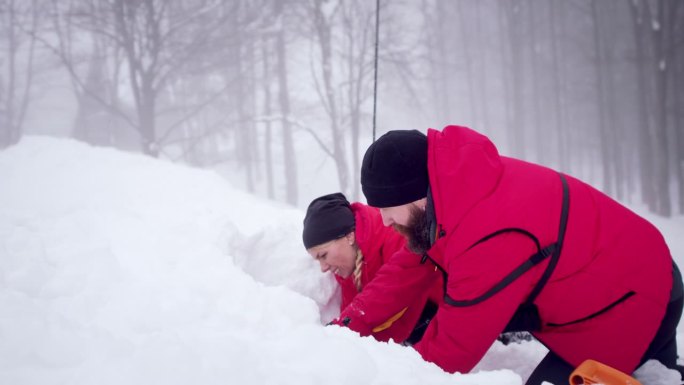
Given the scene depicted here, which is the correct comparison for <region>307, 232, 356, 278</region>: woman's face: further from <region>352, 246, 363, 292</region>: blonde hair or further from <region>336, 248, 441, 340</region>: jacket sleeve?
<region>336, 248, 441, 340</region>: jacket sleeve

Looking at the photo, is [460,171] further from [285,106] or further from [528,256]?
[285,106]

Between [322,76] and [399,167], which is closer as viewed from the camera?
[399,167]

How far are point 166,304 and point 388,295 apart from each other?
1270 mm

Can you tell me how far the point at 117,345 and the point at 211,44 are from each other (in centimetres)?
886

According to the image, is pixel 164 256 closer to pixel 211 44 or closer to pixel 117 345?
pixel 117 345

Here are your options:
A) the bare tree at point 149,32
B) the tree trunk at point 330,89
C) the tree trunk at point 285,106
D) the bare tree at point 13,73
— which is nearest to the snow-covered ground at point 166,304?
the bare tree at point 149,32

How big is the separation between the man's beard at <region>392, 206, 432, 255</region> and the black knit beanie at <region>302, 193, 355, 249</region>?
69 cm

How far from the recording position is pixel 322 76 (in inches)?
451

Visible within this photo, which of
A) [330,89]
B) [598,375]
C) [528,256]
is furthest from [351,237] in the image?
[330,89]

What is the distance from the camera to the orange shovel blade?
4.58ft

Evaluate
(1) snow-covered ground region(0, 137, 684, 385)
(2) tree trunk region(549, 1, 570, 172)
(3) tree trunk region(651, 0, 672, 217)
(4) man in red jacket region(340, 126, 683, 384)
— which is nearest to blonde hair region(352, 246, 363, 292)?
(1) snow-covered ground region(0, 137, 684, 385)

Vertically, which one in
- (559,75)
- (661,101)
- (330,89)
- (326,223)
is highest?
(559,75)

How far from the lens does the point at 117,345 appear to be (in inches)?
52.2

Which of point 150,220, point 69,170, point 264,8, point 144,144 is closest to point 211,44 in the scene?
point 264,8
